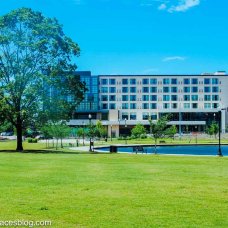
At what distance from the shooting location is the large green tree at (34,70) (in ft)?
161

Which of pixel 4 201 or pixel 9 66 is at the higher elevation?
pixel 9 66

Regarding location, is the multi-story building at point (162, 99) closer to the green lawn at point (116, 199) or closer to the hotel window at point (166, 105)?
the hotel window at point (166, 105)

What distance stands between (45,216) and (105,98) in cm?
13605

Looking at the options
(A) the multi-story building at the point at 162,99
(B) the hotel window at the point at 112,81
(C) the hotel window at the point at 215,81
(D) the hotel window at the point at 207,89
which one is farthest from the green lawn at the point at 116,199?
(C) the hotel window at the point at 215,81

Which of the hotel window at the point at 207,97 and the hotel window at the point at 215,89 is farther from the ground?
the hotel window at the point at 215,89

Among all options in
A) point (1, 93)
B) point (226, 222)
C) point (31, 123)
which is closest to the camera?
point (226, 222)

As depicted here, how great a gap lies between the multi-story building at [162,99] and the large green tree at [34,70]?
9336cm

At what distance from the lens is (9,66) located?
5097cm

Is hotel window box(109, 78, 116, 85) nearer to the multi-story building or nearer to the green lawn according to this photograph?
the multi-story building

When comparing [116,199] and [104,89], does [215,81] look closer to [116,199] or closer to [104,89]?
[104,89]

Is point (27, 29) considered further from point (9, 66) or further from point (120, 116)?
point (120, 116)

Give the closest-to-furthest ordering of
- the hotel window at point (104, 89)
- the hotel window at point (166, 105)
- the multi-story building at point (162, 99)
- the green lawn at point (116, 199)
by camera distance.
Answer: the green lawn at point (116, 199), the multi-story building at point (162, 99), the hotel window at point (104, 89), the hotel window at point (166, 105)

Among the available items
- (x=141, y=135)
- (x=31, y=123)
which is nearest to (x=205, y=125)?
(x=141, y=135)

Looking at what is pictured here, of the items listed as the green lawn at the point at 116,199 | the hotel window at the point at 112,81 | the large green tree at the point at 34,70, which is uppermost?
the hotel window at the point at 112,81
